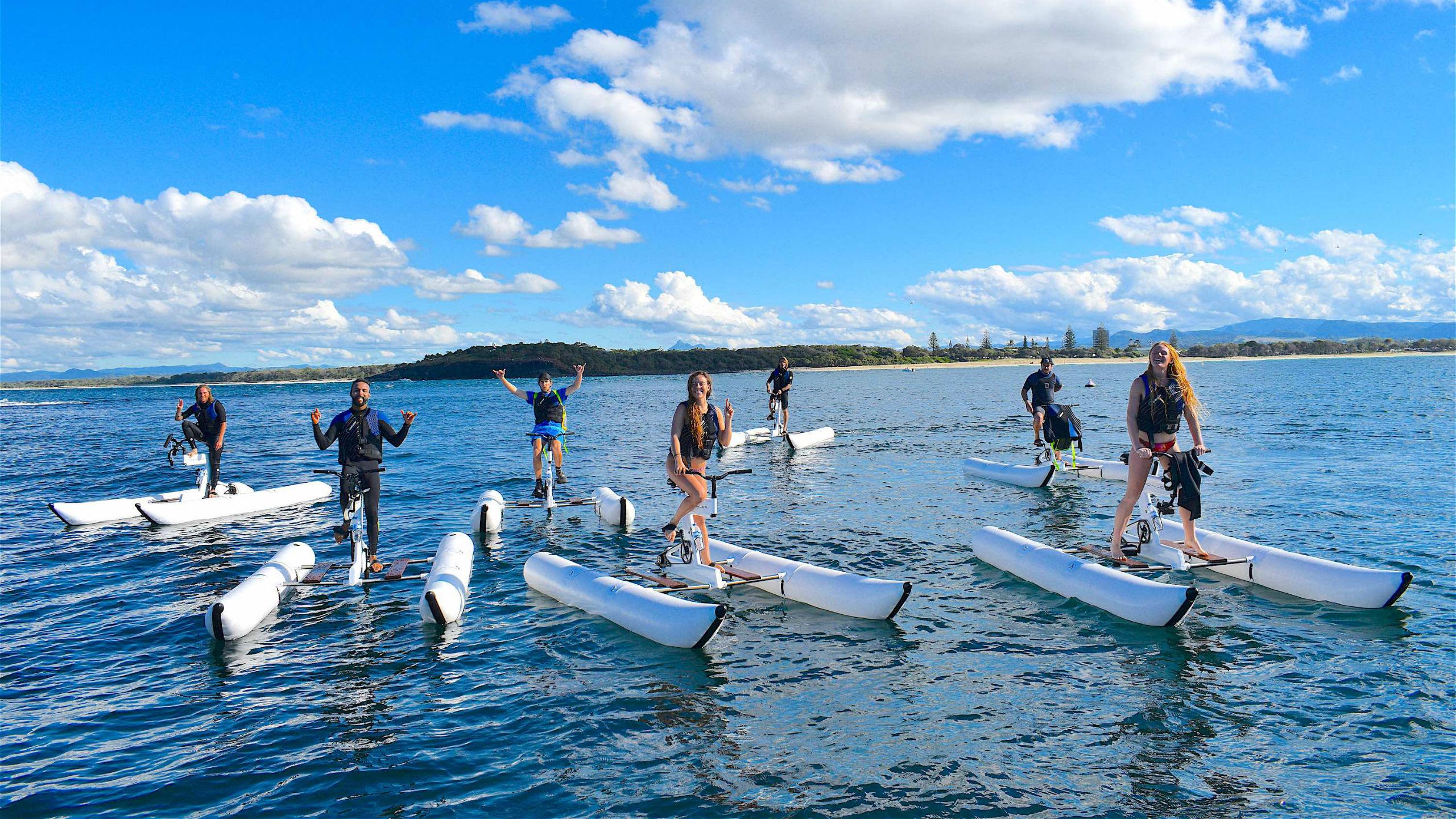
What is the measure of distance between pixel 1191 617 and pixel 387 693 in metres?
9.37

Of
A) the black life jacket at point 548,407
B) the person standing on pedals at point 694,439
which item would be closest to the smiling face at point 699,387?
the person standing on pedals at point 694,439

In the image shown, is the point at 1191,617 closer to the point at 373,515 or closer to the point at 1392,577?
the point at 1392,577

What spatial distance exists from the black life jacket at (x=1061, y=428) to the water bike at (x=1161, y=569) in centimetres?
746

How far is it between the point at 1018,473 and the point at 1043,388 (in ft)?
7.35

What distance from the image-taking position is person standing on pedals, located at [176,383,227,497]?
16422 millimetres

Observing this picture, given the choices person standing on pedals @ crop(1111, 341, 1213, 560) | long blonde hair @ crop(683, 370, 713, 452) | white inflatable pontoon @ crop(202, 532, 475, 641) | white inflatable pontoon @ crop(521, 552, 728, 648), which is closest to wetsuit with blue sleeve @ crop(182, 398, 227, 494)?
white inflatable pontoon @ crop(202, 532, 475, 641)

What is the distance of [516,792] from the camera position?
6.08 m

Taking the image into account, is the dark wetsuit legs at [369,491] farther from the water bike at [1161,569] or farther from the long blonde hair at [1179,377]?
the long blonde hair at [1179,377]

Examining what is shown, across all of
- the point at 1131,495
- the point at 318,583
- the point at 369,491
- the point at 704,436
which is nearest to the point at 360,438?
the point at 369,491

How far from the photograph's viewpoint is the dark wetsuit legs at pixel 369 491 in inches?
432

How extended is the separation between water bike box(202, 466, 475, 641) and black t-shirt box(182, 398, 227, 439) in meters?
6.55

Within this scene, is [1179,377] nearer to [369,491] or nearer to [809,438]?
[369,491]

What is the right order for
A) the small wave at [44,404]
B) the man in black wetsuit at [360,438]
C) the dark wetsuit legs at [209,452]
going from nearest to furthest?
the man in black wetsuit at [360,438] < the dark wetsuit legs at [209,452] < the small wave at [44,404]

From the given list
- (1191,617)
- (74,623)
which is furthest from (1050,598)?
(74,623)
